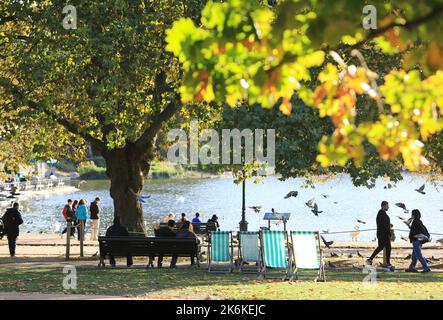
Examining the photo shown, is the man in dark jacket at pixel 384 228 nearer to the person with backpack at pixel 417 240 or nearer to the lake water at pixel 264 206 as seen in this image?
the person with backpack at pixel 417 240

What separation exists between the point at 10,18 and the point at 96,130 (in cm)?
452

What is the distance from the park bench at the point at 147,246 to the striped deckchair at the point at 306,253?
3329mm

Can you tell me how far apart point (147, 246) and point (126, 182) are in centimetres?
718

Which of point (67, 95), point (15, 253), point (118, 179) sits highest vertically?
point (67, 95)

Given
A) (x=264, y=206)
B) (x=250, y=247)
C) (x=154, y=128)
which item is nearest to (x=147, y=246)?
(x=250, y=247)

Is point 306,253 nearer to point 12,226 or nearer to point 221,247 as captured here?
point 221,247

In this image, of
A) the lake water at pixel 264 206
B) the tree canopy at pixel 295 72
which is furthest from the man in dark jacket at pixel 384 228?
the tree canopy at pixel 295 72

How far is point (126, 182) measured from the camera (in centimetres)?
2773

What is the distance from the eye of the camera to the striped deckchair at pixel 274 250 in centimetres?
1866
